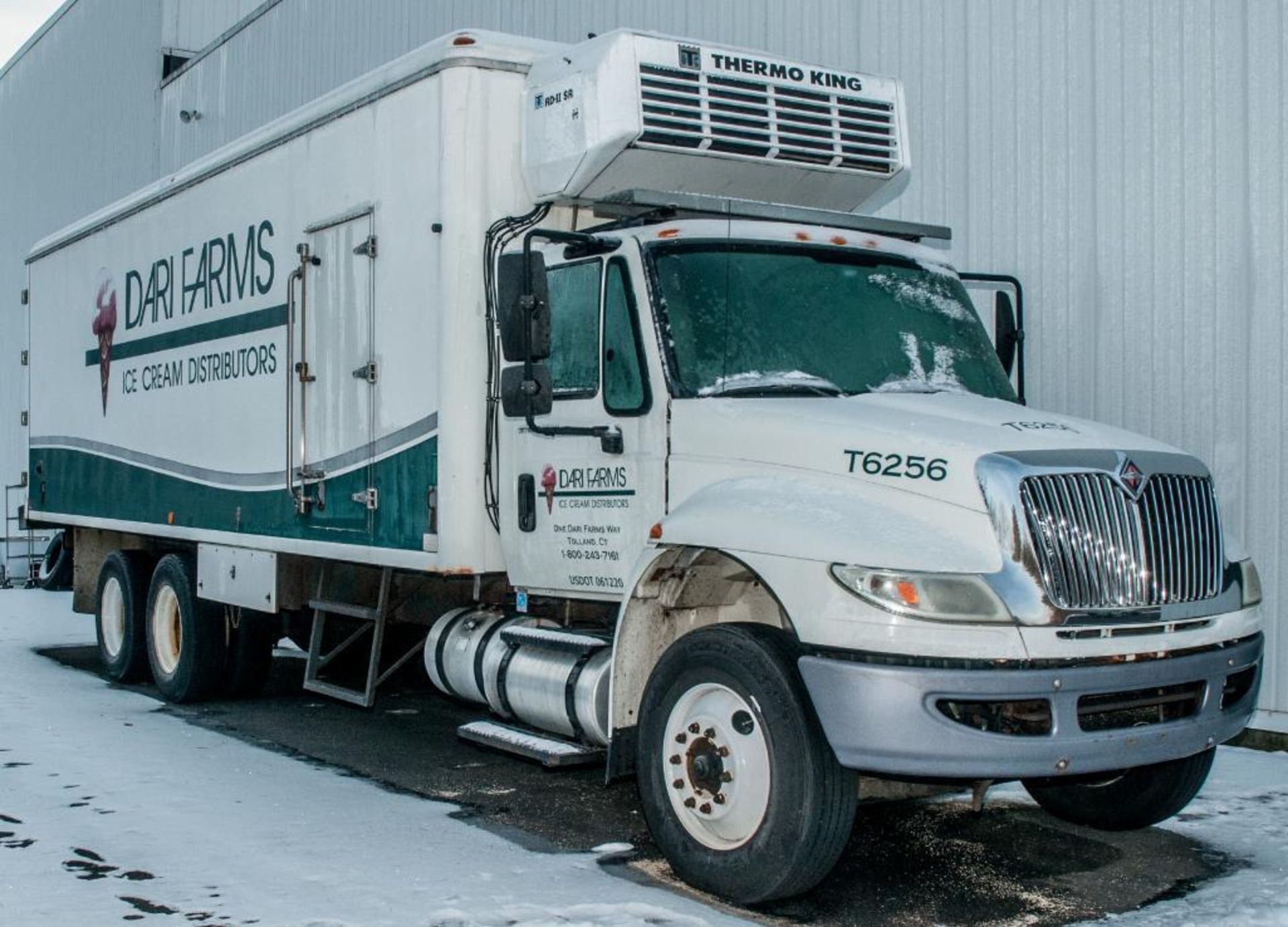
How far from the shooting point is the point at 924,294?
7023 millimetres

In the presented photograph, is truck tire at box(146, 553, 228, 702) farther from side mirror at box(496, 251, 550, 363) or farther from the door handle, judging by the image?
side mirror at box(496, 251, 550, 363)

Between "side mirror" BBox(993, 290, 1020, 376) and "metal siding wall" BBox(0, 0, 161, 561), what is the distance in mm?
21211

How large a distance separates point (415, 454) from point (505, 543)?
2.46 ft

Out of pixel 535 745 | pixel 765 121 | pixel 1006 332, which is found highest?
pixel 765 121

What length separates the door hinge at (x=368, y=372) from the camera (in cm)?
815

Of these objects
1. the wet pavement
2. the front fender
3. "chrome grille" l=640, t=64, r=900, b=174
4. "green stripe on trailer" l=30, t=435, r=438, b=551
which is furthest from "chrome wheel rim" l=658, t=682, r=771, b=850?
"chrome grille" l=640, t=64, r=900, b=174

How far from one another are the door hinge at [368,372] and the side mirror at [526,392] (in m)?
1.66

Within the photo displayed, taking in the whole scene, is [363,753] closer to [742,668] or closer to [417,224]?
[417,224]

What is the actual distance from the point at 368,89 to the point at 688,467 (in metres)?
3.33

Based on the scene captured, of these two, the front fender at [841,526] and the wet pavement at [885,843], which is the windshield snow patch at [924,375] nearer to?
the front fender at [841,526]

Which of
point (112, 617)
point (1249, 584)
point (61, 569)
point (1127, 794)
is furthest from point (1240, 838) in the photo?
point (61, 569)

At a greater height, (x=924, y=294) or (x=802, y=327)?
(x=924, y=294)

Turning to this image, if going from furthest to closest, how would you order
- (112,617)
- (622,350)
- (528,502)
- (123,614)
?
(112,617) < (123,614) < (528,502) < (622,350)

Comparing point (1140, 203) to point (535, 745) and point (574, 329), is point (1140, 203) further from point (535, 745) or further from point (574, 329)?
point (535, 745)
